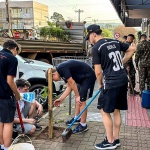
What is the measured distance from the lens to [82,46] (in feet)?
48.1

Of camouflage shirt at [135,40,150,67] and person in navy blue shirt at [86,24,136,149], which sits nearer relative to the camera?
person in navy blue shirt at [86,24,136,149]

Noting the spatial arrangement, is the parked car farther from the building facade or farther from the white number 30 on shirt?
the building facade

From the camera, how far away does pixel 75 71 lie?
4152 mm

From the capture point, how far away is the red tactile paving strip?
4.87 metres

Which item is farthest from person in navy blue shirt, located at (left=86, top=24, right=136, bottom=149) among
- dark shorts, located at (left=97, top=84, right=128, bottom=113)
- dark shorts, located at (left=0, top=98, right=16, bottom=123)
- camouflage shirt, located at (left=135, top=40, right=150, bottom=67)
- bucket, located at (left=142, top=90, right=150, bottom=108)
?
camouflage shirt, located at (left=135, top=40, right=150, bottom=67)

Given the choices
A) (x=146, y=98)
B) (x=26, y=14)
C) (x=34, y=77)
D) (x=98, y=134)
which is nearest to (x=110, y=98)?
(x=98, y=134)

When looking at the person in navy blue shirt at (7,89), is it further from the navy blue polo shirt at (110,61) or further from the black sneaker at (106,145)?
the black sneaker at (106,145)

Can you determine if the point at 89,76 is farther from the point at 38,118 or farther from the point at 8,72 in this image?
the point at 38,118

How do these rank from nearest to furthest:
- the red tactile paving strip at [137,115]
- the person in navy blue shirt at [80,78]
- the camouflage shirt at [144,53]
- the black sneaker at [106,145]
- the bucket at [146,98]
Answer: the black sneaker at [106,145] < the person in navy blue shirt at [80,78] < the red tactile paving strip at [137,115] < the bucket at [146,98] < the camouflage shirt at [144,53]

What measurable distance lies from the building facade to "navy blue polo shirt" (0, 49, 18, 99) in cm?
5283

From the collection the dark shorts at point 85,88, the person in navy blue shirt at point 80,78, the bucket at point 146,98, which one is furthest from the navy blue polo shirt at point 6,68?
the bucket at point 146,98

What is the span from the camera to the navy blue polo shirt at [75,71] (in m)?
3.92

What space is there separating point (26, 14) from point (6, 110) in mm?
55513

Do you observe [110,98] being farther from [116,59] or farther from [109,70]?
[116,59]
